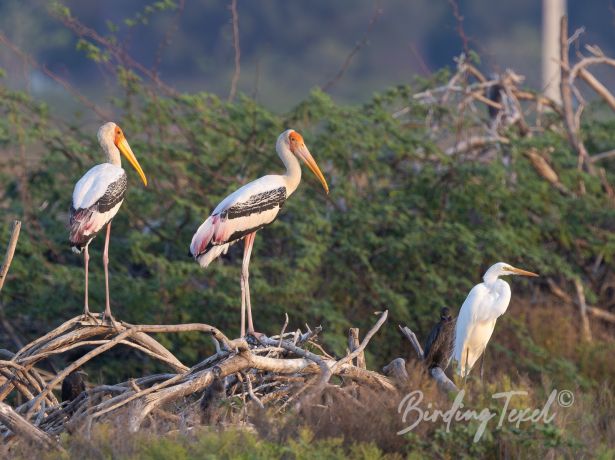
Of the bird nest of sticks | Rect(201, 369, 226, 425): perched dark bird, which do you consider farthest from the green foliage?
Rect(201, 369, 226, 425): perched dark bird

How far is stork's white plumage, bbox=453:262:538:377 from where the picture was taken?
841 centimetres

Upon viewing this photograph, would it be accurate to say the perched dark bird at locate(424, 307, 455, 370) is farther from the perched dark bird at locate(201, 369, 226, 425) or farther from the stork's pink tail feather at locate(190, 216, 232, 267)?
the stork's pink tail feather at locate(190, 216, 232, 267)

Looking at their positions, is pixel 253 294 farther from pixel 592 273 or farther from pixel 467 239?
pixel 592 273

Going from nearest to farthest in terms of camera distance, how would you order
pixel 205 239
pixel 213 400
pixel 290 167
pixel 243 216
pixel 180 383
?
1. pixel 213 400
2. pixel 180 383
3. pixel 205 239
4. pixel 243 216
5. pixel 290 167

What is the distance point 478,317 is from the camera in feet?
27.6

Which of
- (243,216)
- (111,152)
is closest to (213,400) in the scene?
(243,216)

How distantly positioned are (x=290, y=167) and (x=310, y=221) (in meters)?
2.64

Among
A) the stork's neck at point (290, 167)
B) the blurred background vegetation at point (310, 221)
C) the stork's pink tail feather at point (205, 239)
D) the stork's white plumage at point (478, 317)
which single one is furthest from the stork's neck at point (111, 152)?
the blurred background vegetation at point (310, 221)

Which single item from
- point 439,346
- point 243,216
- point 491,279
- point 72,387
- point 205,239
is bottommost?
point 72,387

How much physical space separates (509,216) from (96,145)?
3782 millimetres

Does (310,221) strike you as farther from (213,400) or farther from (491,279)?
(213,400)

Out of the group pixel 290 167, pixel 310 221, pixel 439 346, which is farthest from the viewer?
pixel 310 221

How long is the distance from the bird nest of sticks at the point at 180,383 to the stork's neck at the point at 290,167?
194 cm

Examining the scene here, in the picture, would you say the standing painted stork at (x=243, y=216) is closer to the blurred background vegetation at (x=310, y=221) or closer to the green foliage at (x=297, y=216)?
the blurred background vegetation at (x=310, y=221)
